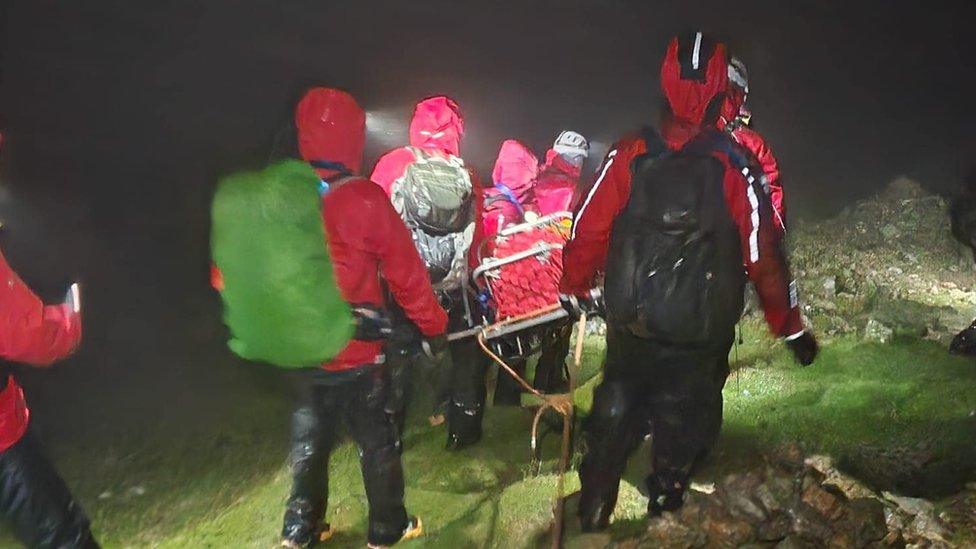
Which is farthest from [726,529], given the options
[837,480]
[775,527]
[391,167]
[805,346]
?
[391,167]

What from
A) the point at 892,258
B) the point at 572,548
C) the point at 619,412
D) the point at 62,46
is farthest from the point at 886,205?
the point at 62,46

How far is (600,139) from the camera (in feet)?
8.66

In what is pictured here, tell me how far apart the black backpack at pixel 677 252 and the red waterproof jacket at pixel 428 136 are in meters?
0.83

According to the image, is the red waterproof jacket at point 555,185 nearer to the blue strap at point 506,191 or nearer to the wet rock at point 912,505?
the blue strap at point 506,191

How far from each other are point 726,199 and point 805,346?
712mm

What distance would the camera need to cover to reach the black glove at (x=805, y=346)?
7.55ft

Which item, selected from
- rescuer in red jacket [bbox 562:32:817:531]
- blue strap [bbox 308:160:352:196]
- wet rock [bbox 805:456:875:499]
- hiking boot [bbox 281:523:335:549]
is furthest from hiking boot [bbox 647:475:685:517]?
blue strap [bbox 308:160:352:196]

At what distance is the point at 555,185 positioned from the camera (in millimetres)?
2969

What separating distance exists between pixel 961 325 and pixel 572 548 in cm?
189

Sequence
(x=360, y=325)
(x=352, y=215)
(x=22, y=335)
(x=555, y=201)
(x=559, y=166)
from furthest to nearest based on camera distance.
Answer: (x=555, y=201)
(x=559, y=166)
(x=360, y=325)
(x=352, y=215)
(x=22, y=335)

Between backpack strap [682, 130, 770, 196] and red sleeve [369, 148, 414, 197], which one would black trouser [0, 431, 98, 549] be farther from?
backpack strap [682, 130, 770, 196]

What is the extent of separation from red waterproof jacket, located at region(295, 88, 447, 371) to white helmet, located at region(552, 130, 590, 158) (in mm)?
1017

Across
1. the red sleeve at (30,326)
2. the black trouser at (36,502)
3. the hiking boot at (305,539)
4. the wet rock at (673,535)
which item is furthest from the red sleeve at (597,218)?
the black trouser at (36,502)

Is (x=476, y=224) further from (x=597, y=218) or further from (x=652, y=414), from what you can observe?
(x=652, y=414)
